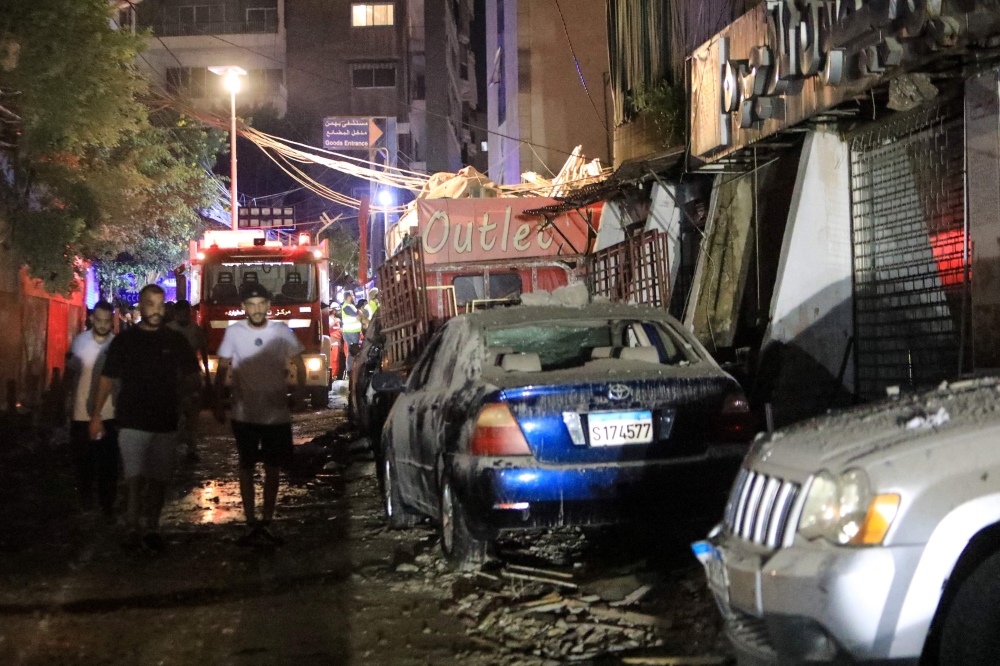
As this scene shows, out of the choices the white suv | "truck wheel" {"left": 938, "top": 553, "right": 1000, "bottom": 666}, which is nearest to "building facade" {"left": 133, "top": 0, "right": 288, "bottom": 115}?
the white suv

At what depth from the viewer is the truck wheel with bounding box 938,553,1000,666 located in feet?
10.4

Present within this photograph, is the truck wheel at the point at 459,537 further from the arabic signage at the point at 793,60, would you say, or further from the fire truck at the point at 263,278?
the fire truck at the point at 263,278

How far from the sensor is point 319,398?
62.2 feet

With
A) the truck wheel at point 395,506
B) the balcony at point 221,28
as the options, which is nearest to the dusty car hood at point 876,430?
the truck wheel at point 395,506

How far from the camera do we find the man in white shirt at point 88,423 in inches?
→ 328

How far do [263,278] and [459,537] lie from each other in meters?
12.5

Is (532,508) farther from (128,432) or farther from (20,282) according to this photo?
(20,282)

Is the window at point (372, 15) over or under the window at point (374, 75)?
over

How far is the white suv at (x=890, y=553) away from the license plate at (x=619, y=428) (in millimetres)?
2151

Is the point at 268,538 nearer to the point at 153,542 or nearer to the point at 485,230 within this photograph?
the point at 153,542

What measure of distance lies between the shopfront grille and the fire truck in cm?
1011

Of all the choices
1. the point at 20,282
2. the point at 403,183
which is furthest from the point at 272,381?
the point at 403,183

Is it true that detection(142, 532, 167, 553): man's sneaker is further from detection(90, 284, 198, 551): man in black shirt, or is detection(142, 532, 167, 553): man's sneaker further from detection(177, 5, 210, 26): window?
detection(177, 5, 210, 26): window

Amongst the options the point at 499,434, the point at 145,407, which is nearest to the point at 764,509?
the point at 499,434
